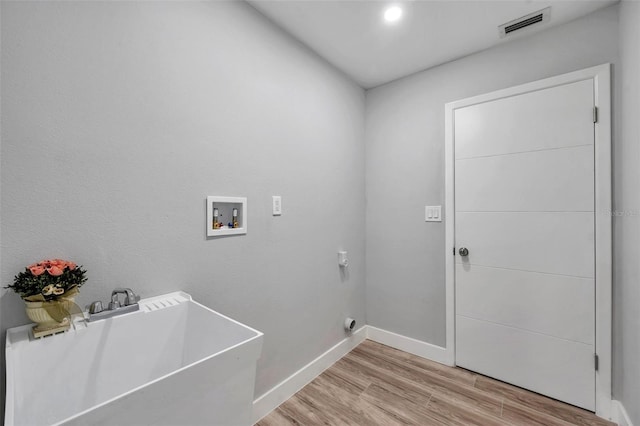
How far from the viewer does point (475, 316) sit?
2.07m

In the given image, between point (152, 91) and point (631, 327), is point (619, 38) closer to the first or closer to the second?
point (631, 327)

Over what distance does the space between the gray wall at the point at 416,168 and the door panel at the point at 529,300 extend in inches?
8.6

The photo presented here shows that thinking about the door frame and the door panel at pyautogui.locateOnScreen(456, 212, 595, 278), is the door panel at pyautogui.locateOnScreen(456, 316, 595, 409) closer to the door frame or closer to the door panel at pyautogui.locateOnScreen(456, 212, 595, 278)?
the door frame

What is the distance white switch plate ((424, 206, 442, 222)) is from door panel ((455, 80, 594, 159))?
1.42 feet

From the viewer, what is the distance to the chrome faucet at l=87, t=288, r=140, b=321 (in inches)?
38.6

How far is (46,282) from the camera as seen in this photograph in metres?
0.83

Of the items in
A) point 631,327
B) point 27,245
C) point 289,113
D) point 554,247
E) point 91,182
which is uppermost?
point 289,113

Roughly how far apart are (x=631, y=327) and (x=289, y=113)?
2.26 meters

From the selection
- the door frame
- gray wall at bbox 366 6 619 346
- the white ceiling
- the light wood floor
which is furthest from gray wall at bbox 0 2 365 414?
the door frame

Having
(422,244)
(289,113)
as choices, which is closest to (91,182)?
(289,113)

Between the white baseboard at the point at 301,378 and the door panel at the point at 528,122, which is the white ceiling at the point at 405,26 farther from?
the white baseboard at the point at 301,378

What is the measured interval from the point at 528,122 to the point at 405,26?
1.05 meters

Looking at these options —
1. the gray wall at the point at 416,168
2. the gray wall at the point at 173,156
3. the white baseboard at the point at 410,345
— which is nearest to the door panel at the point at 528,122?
the gray wall at the point at 416,168

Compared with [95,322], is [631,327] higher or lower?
lower
